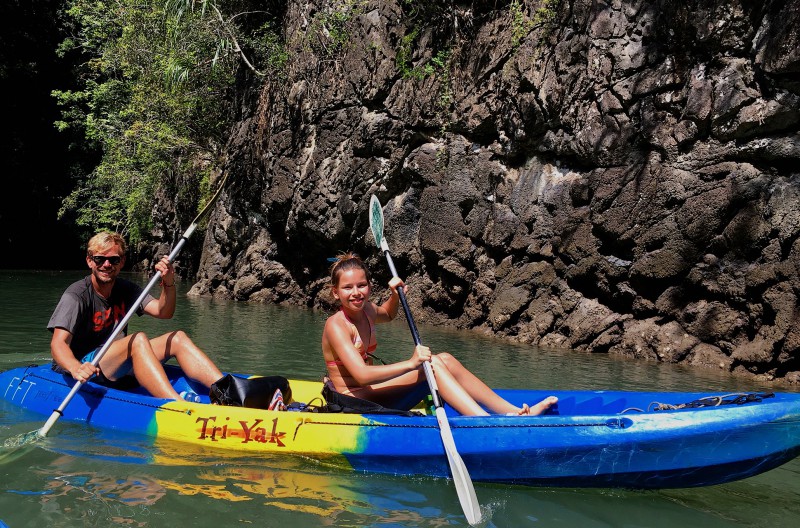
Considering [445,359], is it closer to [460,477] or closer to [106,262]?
[460,477]

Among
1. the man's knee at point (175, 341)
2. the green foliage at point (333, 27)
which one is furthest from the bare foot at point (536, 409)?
the green foliage at point (333, 27)

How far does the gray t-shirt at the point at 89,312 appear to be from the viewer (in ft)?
15.2

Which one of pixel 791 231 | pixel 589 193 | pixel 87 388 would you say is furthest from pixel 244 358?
pixel 791 231

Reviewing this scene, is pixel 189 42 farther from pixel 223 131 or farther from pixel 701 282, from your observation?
pixel 701 282

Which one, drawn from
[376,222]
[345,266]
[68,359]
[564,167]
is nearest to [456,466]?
[345,266]

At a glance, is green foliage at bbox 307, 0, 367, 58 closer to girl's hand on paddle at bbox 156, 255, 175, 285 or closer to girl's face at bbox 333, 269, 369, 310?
girl's hand on paddle at bbox 156, 255, 175, 285

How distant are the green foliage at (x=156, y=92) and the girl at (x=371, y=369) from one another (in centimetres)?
1119

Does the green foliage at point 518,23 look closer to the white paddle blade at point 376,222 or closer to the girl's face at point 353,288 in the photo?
the white paddle blade at point 376,222

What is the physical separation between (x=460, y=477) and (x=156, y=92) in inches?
639

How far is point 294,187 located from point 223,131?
4614 millimetres

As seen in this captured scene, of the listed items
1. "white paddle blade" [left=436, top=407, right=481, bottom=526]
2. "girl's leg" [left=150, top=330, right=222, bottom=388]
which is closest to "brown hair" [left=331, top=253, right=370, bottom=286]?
"white paddle blade" [left=436, top=407, right=481, bottom=526]

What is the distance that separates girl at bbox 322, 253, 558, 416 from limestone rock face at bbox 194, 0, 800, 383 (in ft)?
13.9

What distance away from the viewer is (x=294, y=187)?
545 inches

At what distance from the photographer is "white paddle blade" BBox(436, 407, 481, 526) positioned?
3.38 metres
